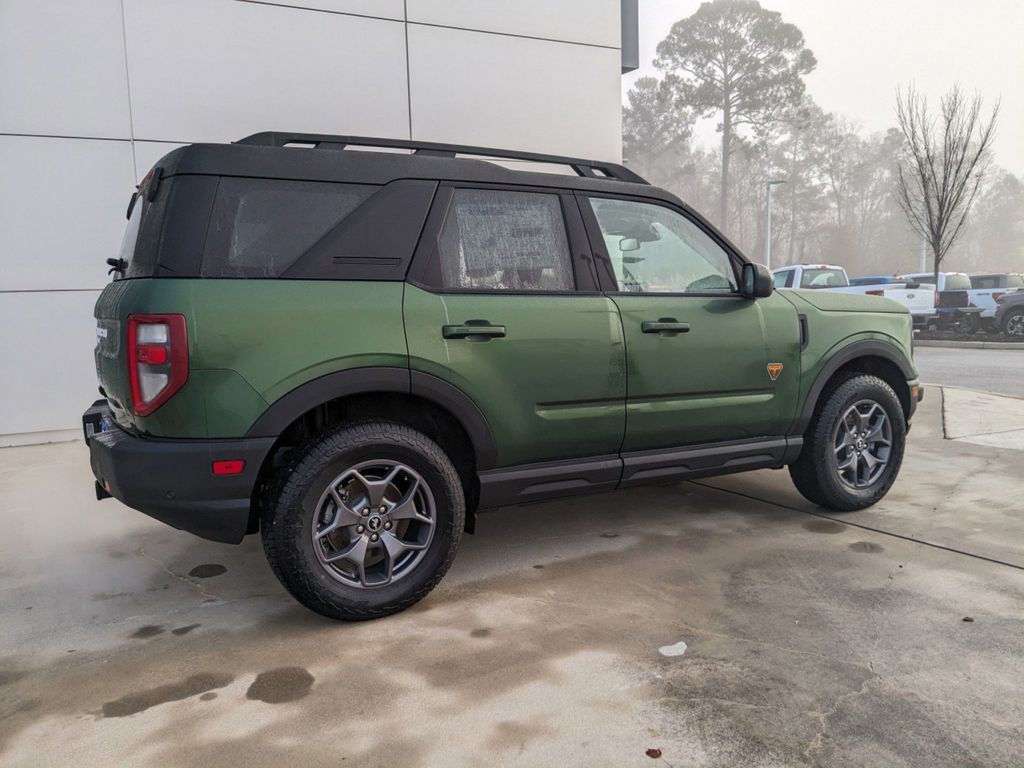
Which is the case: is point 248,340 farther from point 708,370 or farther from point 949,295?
point 949,295

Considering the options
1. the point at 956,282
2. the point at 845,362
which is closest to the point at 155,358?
the point at 845,362

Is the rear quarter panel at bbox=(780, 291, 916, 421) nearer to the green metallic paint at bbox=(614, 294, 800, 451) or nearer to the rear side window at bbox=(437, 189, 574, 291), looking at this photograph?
the green metallic paint at bbox=(614, 294, 800, 451)

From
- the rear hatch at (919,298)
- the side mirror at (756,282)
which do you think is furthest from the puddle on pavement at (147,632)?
the rear hatch at (919,298)

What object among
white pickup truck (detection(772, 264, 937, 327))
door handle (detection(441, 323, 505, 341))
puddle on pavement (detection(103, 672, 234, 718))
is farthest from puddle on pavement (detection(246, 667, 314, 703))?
white pickup truck (detection(772, 264, 937, 327))

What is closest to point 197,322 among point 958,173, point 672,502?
point 672,502

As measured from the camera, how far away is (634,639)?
9.55 feet

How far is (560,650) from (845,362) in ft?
8.56

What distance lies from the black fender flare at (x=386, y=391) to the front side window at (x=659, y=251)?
3.50 feet

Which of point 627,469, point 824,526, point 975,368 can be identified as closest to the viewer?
point 627,469

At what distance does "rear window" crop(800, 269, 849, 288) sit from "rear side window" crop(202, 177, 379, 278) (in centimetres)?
1812

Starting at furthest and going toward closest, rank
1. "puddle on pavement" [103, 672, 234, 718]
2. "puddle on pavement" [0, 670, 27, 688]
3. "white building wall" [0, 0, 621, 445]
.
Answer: "white building wall" [0, 0, 621, 445], "puddle on pavement" [0, 670, 27, 688], "puddle on pavement" [103, 672, 234, 718]

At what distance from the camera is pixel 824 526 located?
14.1ft

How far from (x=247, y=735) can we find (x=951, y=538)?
3690 mm

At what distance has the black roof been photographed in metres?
2.91
